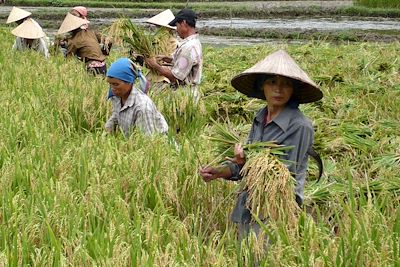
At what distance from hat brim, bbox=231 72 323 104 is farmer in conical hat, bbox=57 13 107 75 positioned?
12.1 ft

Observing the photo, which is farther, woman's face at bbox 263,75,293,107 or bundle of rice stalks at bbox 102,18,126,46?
bundle of rice stalks at bbox 102,18,126,46

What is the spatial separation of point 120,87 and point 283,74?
1420 millimetres

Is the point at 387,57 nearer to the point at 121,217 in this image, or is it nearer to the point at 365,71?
the point at 365,71

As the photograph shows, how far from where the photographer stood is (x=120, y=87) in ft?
12.3

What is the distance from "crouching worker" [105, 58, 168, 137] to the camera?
12.2ft

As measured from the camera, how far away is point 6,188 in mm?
2936

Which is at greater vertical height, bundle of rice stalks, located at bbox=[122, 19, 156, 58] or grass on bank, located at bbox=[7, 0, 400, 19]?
bundle of rice stalks, located at bbox=[122, 19, 156, 58]

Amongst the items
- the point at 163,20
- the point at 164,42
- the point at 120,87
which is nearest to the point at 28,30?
the point at 163,20

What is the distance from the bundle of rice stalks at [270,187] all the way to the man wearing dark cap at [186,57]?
215 centimetres

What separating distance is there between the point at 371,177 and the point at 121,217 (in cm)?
162

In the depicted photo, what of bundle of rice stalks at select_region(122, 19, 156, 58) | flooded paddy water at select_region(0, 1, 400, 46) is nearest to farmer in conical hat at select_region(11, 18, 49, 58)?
bundle of rice stalks at select_region(122, 19, 156, 58)

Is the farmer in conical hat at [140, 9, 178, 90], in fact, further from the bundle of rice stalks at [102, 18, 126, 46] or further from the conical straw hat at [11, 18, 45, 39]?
the conical straw hat at [11, 18, 45, 39]

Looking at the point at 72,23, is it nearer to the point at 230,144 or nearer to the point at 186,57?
the point at 186,57

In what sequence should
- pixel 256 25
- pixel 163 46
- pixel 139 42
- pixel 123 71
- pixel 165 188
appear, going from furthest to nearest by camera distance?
pixel 256 25
pixel 163 46
pixel 139 42
pixel 123 71
pixel 165 188
